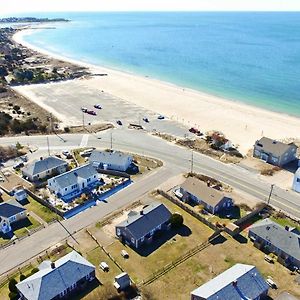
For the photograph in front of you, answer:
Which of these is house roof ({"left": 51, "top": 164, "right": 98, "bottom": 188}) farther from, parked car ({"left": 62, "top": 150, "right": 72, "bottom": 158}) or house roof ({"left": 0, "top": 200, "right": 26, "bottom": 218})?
parked car ({"left": 62, "top": 150, "right": 72, "bottom": 158})

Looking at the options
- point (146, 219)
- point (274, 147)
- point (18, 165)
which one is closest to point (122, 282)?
point (146, 219)

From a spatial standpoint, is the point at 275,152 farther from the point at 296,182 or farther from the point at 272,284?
the point at 272,284

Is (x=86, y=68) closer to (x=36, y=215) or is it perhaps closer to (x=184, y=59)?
(x=184, y=59)

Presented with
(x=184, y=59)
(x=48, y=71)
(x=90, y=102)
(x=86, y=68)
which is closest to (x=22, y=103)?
(x=90, y=102)

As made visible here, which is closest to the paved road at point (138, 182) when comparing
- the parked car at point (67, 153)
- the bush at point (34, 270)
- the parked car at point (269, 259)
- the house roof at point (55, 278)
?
the parked car at point (67, 153)

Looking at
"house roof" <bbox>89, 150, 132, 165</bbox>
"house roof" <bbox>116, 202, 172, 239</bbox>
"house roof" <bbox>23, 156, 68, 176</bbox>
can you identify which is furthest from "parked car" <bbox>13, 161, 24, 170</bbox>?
"house roof" <bbox>116, 202, 172, 239</bbox>
